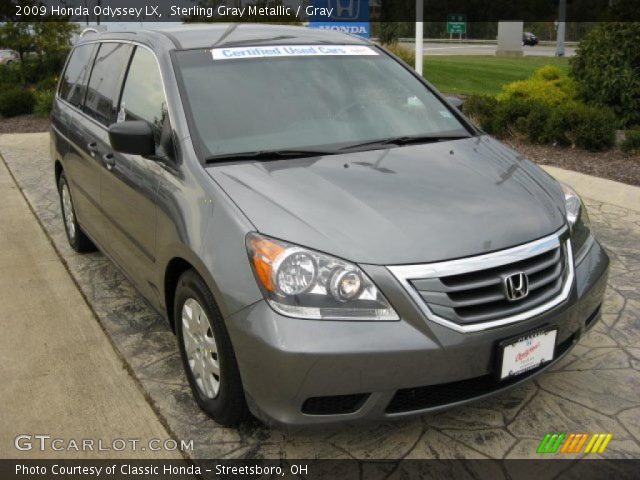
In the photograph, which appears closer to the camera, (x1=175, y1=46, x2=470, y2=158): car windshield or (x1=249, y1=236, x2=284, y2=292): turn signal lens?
(x1=249, y1=236, x2=284, y2=292): turn signal lens

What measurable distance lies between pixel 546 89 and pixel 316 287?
858 centimetres

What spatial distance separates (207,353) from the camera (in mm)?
2885

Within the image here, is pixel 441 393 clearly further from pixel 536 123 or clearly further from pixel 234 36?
pixel 536 123

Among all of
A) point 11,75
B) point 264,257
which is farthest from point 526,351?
point 11,75

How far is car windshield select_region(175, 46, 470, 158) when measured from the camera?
129 inches

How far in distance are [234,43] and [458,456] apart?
8.23ft

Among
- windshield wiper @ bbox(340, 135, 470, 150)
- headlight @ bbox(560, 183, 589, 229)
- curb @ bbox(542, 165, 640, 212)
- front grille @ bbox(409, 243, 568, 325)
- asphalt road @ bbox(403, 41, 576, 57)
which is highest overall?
windshield wiper @ bbox(340, 135, 470, 150)

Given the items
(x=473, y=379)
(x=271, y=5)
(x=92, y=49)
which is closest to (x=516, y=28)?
(x=271, y=5)

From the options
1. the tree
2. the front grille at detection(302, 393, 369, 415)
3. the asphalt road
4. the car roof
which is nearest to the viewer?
the front grille at detection(302, 393, 369, 415)

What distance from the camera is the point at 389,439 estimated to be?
2.95m

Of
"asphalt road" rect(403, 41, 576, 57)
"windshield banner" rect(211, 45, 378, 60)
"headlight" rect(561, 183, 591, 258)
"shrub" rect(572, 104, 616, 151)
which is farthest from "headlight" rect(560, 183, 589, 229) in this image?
"asphalt road" rect(403, 41, 576, 57)

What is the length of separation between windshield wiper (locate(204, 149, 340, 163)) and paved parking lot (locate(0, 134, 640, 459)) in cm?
122

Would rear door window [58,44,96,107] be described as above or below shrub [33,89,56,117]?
above

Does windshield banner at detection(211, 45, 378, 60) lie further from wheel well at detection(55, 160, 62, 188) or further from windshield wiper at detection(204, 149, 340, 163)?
wheel well at detection(55, 160, 62, 188)
